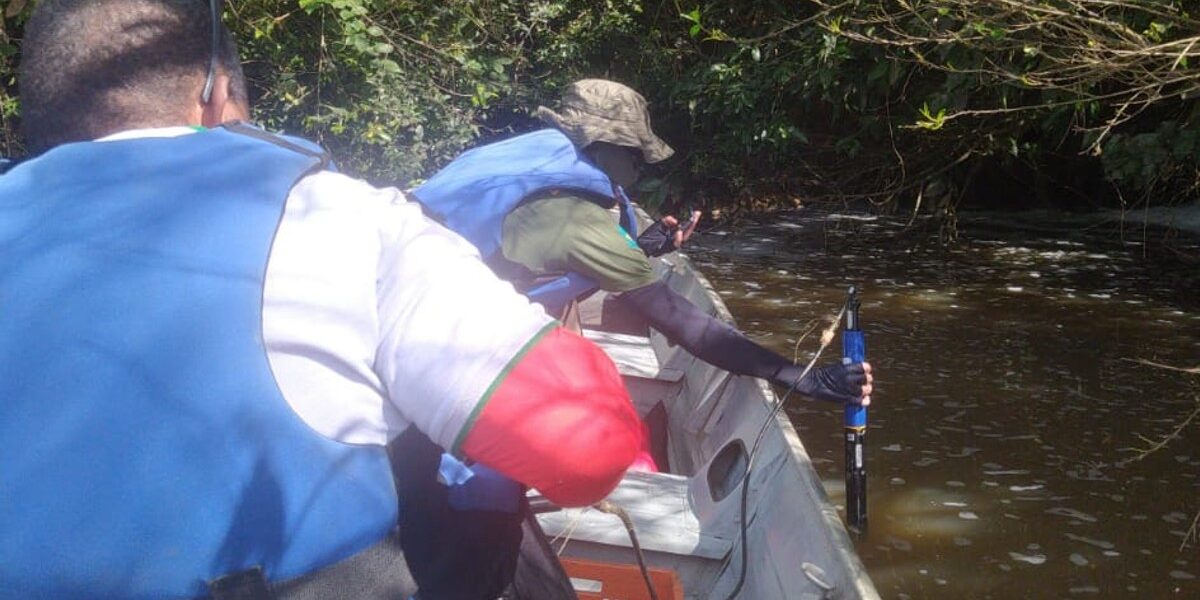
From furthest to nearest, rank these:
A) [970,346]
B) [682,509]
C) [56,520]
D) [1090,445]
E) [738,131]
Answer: [738,131], [970,346], [1090,445], [682,509], [56,520]

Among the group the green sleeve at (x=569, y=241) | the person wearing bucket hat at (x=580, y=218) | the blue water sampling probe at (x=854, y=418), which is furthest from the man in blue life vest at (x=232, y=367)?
the blue water sampling probe at (x=854, y=418)

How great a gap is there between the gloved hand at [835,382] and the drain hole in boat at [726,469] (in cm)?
37

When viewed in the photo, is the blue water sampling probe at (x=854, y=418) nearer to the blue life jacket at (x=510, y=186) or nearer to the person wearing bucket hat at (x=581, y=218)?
the person wearing bucket hat at (x=581, y=218)

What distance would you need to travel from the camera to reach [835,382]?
3361mm

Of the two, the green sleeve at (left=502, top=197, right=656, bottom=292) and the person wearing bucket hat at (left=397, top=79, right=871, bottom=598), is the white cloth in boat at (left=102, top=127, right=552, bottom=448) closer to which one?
the person wearing bucket hat at (left=397, top=79, right=871, bottom=598)

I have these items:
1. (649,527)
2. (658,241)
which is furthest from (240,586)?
(658,241)

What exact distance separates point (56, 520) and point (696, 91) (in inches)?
367

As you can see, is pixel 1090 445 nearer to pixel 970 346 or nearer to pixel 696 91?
pixel 970 346

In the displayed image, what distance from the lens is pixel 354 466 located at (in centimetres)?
100

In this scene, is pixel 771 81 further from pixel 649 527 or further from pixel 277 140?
pixel 277 140

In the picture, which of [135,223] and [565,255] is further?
[565,255]

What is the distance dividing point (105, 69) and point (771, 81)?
838 cm

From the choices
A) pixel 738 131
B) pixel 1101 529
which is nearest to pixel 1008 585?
pixel 1101 529

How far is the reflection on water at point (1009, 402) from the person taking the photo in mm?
4824
